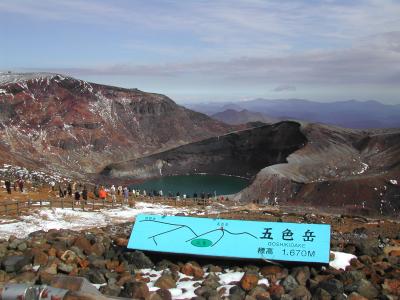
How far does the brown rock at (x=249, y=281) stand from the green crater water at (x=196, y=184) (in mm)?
90024

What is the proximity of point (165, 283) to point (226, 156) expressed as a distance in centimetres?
12648

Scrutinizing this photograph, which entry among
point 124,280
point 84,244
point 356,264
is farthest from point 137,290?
point 356,264

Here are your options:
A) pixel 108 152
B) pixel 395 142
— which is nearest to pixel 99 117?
pixel 108 152

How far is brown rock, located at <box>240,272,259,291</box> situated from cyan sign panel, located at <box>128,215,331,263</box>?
1.02 m

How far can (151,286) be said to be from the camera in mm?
13164

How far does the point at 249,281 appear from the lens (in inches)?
508

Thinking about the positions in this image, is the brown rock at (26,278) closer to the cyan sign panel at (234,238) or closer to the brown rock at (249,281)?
the cyan sign panel at (234,238)

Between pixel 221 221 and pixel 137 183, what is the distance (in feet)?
356

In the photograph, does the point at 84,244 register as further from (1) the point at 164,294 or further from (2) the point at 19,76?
(2) the point at 19,76

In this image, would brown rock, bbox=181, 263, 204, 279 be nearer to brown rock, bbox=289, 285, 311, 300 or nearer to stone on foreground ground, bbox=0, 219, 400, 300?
stone on foreground ground, bbox=0, 219, 400, 300

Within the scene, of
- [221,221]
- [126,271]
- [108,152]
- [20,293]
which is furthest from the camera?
[108,152]

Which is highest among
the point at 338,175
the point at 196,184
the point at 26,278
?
the point at 26,278

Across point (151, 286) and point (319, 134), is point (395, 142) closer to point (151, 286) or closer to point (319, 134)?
point (319, 134)

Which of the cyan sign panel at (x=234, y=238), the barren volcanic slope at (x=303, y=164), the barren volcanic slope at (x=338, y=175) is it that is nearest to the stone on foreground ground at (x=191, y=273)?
the cyan sign panel at (x=234, y=238)
